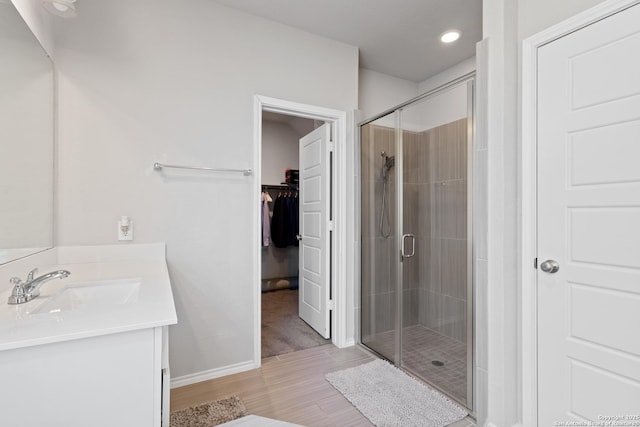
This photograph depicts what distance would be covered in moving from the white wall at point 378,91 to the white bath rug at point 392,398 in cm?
247

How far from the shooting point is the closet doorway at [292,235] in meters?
2.95

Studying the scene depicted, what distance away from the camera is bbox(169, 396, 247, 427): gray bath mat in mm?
1771

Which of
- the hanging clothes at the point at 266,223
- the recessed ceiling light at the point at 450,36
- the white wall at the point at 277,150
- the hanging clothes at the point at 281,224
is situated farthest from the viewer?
the white wall at the point at 277,150

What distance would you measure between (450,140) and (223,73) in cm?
174

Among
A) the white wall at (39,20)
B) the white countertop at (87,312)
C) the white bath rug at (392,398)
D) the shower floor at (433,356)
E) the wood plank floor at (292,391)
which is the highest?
the white wall at (39,20)

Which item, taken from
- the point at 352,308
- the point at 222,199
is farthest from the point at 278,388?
the point at 222,199

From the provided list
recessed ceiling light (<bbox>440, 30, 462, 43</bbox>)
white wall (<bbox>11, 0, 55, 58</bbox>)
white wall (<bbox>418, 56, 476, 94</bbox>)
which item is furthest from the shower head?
white wall (<bbox>11, 0, 55, 58</bbox>)

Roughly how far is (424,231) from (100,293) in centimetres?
203

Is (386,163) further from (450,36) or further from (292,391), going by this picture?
(292,391)

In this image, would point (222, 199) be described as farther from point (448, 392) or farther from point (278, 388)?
point (448, 392)
